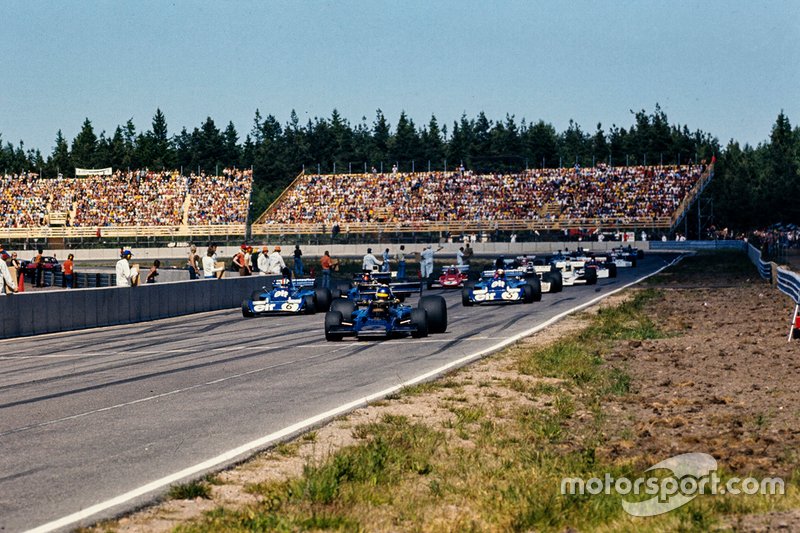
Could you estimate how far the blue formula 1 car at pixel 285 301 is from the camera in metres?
28.5

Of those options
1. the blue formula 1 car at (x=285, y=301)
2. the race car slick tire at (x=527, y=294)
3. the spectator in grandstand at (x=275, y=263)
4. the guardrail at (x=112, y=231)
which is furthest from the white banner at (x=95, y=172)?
the race car slick tire at (x=527, y=294)

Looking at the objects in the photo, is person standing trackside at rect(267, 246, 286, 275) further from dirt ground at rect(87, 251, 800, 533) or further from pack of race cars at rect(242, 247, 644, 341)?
dirt ground at rect(87, 251, 800, 533)

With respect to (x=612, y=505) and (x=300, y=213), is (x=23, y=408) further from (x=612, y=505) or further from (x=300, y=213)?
(x=300, y=213)

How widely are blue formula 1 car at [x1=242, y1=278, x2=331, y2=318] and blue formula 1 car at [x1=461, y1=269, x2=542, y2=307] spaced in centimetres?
406

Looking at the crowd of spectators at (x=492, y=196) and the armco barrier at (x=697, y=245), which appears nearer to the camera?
the armco barrier at (x=697, y=245)

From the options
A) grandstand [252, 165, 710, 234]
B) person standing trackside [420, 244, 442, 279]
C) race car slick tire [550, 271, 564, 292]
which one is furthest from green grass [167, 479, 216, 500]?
grandstand [252, 165, 710, 234]

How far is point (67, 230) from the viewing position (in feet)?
282

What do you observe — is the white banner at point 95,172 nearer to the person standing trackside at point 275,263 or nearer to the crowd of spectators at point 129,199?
the crowd of spectators at point 129,199

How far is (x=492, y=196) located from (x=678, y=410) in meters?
81.6

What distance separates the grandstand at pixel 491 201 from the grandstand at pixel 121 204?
12.9 ft

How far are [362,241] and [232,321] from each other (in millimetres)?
50259

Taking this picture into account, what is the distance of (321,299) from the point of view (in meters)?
29.3

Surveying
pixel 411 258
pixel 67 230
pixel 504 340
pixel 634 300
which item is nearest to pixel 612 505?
pixel 504 340

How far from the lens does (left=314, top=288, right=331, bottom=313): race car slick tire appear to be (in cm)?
2912
